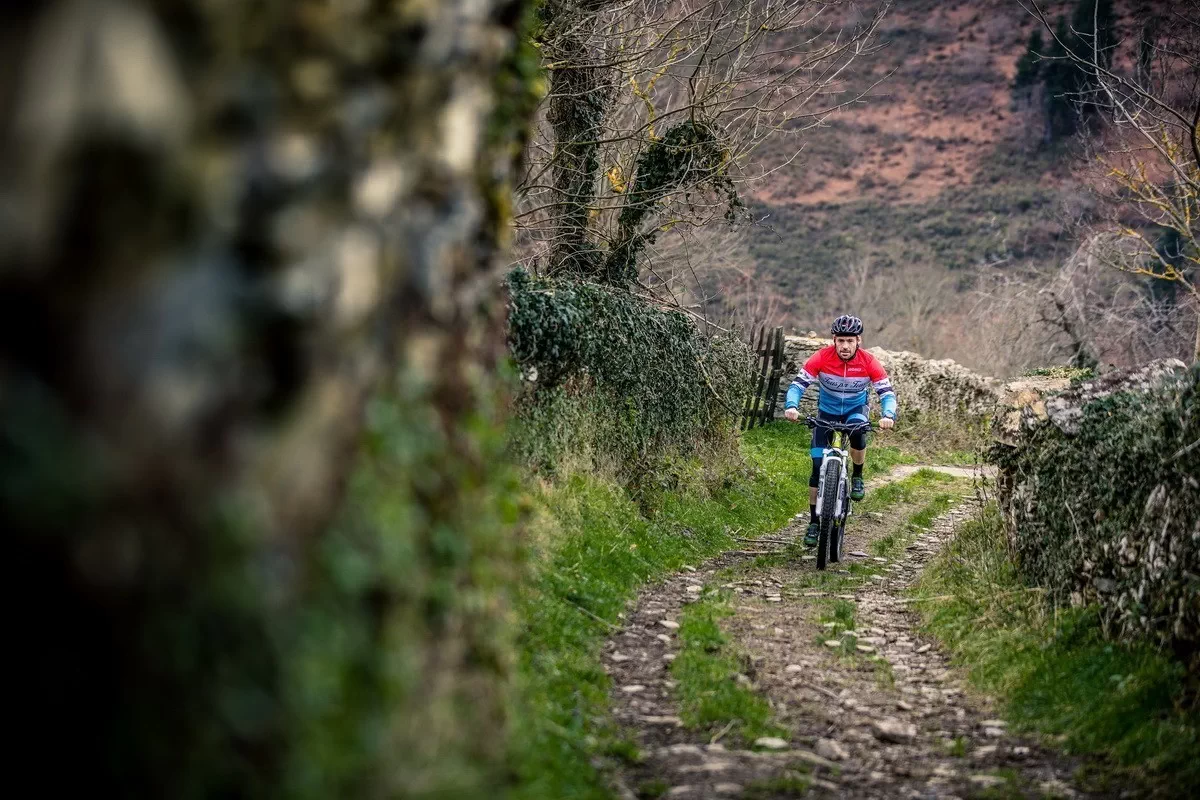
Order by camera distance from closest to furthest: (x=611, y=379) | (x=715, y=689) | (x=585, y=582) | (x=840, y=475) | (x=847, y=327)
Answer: (x=715, y=689)
(x=585, y=582)
(x=840, y=475)
(x=847, y=327)
(x=611, y=379)

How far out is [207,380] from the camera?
194 centimetres

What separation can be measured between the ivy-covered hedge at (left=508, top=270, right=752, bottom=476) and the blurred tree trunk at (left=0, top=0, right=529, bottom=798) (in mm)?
5368

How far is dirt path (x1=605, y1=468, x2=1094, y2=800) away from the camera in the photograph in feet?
15.2

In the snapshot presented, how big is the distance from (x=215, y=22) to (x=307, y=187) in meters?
0.36

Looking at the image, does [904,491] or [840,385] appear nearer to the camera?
[840,385]

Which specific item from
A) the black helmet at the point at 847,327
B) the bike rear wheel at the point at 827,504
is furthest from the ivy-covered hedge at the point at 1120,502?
the black helmet at the point at 847,327

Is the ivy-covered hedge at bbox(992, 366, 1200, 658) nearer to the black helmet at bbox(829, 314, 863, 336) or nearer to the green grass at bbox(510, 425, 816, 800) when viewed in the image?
the black helmet at bbox(829, 314, 863, 336)

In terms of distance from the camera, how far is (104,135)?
1776mm

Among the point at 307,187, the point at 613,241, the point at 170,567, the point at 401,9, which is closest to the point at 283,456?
the point at 170,567

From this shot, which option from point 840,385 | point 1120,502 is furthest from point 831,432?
point 1120,502

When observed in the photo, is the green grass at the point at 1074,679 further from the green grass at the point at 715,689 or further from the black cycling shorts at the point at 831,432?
the black cycling shorts at the point at 831,432

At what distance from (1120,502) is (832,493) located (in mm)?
3416

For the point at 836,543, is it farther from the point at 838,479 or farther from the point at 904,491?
the point at 904,491

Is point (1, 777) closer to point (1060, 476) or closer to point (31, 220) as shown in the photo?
point (31, 220)
